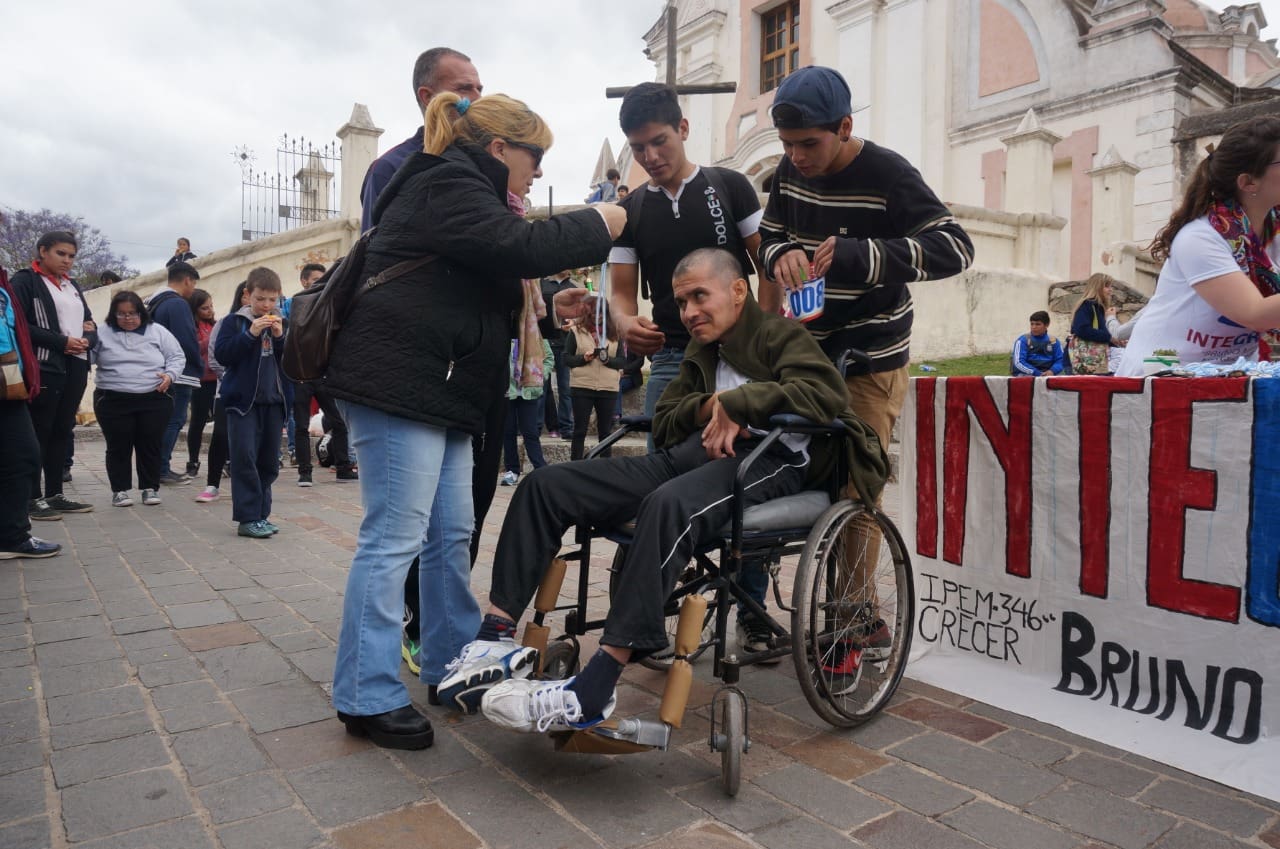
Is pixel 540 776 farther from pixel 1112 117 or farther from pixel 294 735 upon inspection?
pixel 1112 117

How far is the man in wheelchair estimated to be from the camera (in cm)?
238

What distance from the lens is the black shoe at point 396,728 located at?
8.71 ft

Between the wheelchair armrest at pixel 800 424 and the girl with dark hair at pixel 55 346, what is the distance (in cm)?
574

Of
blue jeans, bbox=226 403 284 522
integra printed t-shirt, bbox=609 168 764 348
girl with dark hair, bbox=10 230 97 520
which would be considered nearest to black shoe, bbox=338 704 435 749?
integra printed t-shirt, bbox=609 168 764 348

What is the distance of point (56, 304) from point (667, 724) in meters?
6.31

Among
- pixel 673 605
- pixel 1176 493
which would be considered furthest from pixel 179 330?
pixel 1176 493

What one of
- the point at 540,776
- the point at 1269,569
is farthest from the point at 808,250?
the point at 540,776

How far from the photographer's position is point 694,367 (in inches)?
131

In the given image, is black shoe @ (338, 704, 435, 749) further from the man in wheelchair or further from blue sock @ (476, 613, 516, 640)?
blue sock @ (476, 613, 516, 640)

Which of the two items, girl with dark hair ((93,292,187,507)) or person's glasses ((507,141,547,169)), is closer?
person's glasses ((507,141,547,169))

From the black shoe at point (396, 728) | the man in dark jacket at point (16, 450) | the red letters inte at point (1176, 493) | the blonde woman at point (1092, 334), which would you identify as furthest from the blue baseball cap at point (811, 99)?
the blonde woman at point (1092, 334)

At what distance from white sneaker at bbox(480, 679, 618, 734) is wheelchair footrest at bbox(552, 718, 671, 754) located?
0.09 ft

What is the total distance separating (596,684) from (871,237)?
77.3 inches

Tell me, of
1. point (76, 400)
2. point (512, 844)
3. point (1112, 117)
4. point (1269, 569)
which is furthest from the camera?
point (1112, 117)
